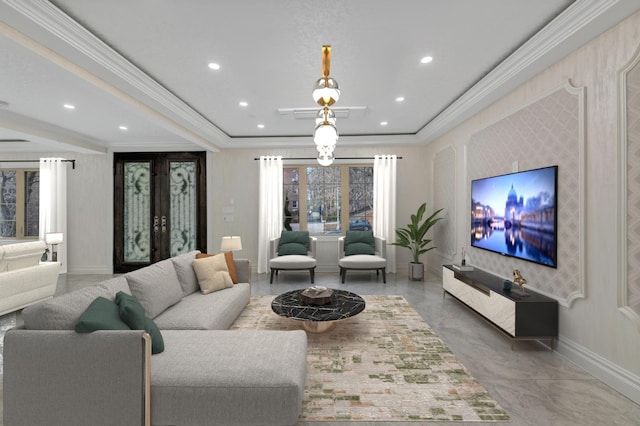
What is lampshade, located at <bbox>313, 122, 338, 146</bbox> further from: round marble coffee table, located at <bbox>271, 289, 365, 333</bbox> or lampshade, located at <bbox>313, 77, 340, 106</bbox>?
round marble coffee table, located at <bbox>271, 289, 365, 333</bbox>

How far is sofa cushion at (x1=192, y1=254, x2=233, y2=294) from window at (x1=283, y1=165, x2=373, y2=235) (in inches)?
121

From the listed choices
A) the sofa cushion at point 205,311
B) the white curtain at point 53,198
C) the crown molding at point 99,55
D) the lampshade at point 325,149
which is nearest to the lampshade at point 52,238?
the white curtain at point 53,198

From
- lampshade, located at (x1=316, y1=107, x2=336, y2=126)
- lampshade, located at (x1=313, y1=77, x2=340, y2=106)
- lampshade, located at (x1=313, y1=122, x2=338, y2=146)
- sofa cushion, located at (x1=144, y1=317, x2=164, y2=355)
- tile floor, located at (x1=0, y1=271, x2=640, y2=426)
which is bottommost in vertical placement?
tile floor, located at (x1=0, y1=271, x2=640, y2=426)

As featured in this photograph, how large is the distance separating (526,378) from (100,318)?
288 centimetres

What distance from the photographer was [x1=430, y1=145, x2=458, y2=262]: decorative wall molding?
5.10m

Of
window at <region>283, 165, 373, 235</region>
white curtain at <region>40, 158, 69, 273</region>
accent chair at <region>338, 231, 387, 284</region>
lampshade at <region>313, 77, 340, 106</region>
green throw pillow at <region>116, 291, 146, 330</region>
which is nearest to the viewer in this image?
green throw pillow at <region>116, 291, 146, 330</region>

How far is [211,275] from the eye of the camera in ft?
11.2

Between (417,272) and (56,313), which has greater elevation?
(56,313)

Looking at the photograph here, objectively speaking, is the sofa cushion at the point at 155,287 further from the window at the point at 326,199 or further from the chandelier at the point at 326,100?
the window at the point at 326,199

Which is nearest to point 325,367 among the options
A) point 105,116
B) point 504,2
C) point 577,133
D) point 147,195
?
point 577,133

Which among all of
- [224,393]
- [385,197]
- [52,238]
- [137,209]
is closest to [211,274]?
[224,393]

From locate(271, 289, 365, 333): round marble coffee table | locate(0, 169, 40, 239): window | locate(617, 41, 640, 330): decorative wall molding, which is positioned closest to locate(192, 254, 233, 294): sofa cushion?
locate(271, 289, 365, 333): round marble coffee table

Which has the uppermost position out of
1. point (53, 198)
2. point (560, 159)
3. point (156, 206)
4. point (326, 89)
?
point (326, 89)

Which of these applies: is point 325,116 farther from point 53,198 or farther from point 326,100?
Result: point 53,198
